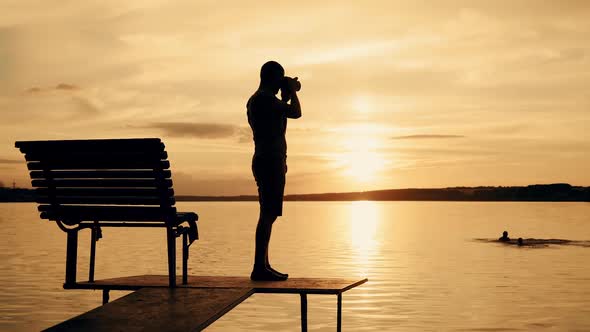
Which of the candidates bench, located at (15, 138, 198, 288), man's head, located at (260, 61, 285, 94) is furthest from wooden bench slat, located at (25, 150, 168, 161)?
man's head, located at (260, 61, 285, 94)

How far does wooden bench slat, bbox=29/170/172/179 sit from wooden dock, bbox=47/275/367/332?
134 centimetres

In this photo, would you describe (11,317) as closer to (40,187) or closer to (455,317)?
(455,317)

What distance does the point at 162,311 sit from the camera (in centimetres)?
870

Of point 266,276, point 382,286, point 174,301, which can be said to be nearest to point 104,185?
point 174,301

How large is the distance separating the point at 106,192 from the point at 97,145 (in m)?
0.60

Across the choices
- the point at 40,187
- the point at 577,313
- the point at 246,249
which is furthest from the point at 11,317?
the point at 246,249

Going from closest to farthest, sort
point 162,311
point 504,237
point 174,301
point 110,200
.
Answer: point 162,311 → point 174,301 → point 110,200 → point 504,237

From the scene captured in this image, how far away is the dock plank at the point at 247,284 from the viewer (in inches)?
416

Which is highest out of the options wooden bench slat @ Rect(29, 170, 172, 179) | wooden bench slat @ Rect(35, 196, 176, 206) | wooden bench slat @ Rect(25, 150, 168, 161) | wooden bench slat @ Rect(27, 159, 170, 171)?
wooden bench slat @ Rect(25, 150, 168, 161)

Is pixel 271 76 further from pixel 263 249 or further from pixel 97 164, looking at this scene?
pixel 97 164

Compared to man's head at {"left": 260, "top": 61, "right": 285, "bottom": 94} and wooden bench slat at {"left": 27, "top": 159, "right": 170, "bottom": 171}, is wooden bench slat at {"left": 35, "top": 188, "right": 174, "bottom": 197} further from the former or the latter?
man's head at {"left": 260, "top": 61, "right": 285, "bottom": 94}

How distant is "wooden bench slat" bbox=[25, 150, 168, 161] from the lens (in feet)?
32.5

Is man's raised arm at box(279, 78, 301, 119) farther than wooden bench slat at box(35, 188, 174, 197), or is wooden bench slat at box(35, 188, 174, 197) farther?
man's raised arm at box(279, 78, 301, 119)

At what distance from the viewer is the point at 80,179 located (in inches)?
418
